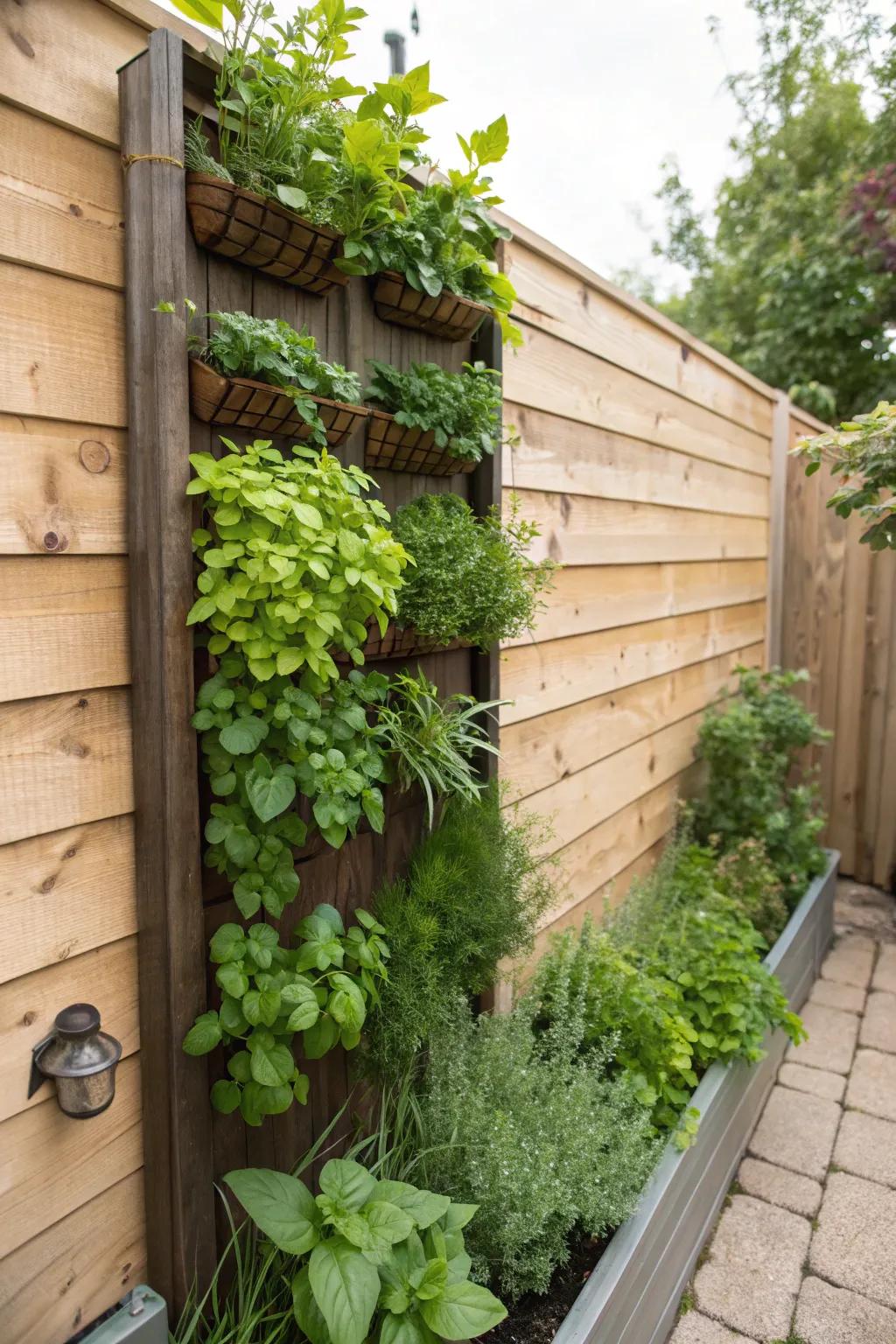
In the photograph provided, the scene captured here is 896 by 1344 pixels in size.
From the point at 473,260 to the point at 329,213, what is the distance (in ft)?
1.31

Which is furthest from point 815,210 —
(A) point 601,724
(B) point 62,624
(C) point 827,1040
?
(B) point 62,624

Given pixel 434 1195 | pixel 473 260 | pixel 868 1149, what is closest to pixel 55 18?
pixel 473 260

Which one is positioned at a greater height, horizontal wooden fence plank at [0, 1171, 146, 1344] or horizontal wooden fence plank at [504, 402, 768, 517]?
horizontal wooden fence plank at [504, 402, 768, 517]

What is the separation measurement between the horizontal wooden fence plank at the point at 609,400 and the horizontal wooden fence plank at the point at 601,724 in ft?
2.66

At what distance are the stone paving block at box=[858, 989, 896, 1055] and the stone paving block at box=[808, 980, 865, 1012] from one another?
35 millimetres

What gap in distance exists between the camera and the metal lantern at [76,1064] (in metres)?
1.09

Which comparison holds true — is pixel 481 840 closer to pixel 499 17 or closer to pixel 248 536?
pixel 248 536

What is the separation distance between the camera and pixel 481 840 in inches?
66.7

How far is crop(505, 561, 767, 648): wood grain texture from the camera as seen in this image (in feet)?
7.58

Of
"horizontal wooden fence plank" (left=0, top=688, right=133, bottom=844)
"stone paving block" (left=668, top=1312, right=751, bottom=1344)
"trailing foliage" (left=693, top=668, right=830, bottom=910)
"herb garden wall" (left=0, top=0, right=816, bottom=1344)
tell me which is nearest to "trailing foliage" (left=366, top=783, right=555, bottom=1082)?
"herb garden wall" (left=0, top=0, right=816, bottom=1344)

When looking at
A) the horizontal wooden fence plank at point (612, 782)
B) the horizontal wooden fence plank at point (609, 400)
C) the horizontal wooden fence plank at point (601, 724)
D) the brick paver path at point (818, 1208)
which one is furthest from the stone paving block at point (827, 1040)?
the horizontal wooden fence plank at point (609, 400)

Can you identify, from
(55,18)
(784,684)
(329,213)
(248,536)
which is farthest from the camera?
(784,684)

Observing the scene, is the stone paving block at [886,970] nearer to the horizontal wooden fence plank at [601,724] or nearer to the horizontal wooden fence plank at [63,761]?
the horizontal wooden fence plank at [601,724]

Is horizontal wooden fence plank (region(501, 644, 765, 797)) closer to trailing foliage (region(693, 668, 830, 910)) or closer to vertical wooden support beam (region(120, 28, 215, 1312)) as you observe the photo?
trailing foliage (region(693, 668, 830, 910))
